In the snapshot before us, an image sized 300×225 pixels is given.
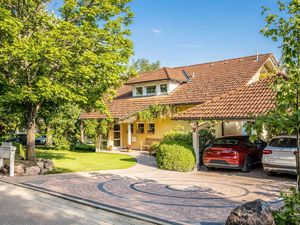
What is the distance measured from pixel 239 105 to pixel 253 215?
10607 mm

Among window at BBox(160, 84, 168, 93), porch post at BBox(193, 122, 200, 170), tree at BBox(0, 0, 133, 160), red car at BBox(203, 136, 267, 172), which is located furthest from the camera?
window at BBox(160, 84, 168, 93)

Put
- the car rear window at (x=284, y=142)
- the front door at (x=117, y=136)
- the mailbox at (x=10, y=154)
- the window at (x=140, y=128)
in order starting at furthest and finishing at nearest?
the front door at (x=117, y=136), the window at (x=140, y=128), the mailbox at (x=10, y=154), the car rear window at (x=284, y=142)

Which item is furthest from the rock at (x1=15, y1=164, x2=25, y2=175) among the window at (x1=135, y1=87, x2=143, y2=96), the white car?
the window at (x1=135, y1=87, x2=143, y2=96)

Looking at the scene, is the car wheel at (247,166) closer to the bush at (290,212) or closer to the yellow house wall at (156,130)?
the yellow house wall at (156,130)

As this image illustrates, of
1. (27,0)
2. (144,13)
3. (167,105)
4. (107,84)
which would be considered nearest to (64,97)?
(107,84)

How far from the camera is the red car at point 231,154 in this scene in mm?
15008

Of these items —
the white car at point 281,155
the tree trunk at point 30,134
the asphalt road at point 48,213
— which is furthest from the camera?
the tree trunk at point 30,134

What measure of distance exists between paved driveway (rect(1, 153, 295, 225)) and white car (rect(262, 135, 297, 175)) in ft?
1.79

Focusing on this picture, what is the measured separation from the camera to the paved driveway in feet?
25.9

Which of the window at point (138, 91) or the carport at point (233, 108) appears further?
the window at point (138, 91)

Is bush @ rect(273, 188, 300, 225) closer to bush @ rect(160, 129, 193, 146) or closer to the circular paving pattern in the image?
the circular paving pattern

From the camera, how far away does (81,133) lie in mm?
32906

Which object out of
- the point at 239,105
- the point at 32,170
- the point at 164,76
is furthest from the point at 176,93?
the point at 32,170

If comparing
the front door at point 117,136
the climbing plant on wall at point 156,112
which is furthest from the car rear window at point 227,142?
the front door at point 117,136
